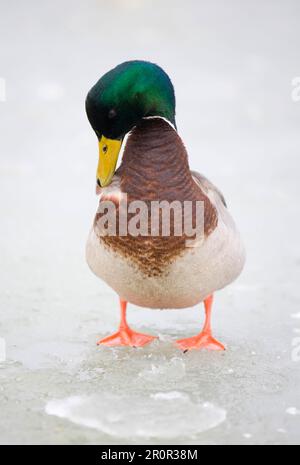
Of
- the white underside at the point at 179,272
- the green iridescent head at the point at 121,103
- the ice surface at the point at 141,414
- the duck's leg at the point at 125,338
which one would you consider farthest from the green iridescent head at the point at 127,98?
the ice surface at the point at 141,414

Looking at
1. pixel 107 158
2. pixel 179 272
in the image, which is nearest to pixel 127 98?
pixel 107 158

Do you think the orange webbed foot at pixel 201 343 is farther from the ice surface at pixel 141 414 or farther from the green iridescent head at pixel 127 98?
the green iridescent head at pixel 127 98

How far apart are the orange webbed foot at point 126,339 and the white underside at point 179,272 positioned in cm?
22

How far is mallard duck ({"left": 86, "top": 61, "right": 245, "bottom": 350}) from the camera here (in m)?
3.30

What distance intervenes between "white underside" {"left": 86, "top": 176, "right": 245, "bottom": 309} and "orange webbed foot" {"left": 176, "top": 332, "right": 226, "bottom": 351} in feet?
0.71

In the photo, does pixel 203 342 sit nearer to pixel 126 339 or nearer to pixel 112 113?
pixel 126 339

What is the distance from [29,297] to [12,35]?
5.11m

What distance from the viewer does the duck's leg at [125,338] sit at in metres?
3.72

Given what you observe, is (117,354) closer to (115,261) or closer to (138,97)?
(115,261)
